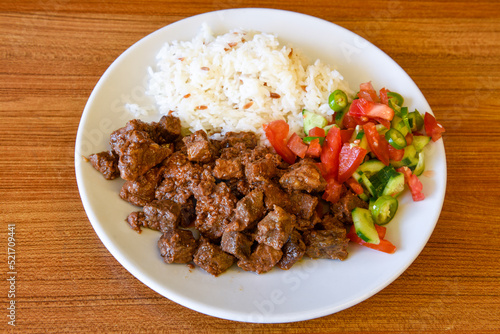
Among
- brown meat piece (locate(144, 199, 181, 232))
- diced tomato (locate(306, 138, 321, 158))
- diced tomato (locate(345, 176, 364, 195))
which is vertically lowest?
brown meat piece (locate(144, 199, 181, 232))

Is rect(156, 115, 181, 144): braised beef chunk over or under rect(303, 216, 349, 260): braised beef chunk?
over

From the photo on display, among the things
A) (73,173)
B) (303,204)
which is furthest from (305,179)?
(73,173)

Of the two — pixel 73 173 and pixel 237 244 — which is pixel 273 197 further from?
pixel 73 173

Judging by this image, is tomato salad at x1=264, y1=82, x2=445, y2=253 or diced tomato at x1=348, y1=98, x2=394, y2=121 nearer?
tomato salad at x1=264, y1=82, x2=445, y2=253

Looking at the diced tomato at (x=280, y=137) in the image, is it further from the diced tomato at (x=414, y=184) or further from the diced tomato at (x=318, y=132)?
the diced tomato at (x=414, y=184)

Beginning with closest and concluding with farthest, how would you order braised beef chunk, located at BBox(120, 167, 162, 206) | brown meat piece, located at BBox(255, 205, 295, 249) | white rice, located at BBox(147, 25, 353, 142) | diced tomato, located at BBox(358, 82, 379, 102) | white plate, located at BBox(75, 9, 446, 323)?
white plate, located at BBox(75, 9, 446, 323)
brown meat piece, located at BBox(255, 205, 295, 249)
braised beef chunk, located at BBox(120, 167, 162, 206)
diced tomato, located at BBox(358, 82, 379, 102)
white rice, located at BBox(147, 25, 353, 142)

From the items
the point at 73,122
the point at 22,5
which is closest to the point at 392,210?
the point at 73,122

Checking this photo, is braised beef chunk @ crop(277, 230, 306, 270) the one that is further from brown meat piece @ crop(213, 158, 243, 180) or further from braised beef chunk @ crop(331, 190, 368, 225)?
brown meat piece @ crop(213, 158, 243, 180)

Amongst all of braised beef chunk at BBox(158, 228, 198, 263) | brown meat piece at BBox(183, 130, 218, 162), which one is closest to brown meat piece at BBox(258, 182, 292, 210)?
brown meat piece at BBox(183, 130, 218, 162)
